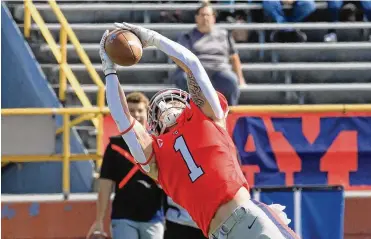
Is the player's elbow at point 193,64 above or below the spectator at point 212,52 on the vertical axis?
below

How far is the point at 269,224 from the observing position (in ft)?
16.4

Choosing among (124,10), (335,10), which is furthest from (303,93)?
(124,10)

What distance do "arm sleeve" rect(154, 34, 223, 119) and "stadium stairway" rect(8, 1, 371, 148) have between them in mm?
5733

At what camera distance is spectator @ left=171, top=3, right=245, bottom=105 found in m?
9.38

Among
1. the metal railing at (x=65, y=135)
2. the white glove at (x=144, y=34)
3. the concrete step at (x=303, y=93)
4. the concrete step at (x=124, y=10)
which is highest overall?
the concrete step at (x=124, y=10)

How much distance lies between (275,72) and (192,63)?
647cm

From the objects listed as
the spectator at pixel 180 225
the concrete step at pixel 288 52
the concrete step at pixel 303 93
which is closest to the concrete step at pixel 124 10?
the concrete step at pixel 288 52

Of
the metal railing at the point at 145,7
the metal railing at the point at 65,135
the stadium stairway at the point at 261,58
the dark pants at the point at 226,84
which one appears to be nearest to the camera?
the metal railing at the point at 65,135

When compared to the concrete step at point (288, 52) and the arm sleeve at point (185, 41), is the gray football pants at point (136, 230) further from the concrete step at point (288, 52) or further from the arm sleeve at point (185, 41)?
the concrete step at point (288, 52)

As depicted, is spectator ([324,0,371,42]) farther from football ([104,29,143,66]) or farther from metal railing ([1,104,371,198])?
football ([104,29,143,66])

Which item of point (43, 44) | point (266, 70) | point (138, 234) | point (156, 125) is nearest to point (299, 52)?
point (266, 70)

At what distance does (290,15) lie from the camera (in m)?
11.8

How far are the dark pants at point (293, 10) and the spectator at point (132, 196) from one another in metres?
4.41

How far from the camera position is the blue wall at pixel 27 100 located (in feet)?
31.8
